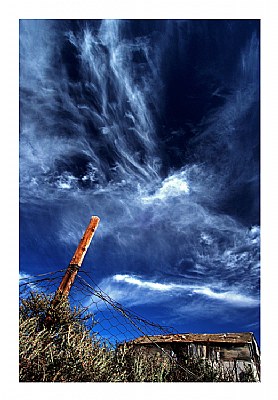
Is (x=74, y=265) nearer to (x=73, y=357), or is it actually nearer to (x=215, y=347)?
(x=73, y=357)

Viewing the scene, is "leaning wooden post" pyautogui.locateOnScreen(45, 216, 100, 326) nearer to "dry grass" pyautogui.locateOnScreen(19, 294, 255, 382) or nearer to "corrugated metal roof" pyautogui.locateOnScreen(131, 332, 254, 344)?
"dry grass" pyautogui.locateOnScreen(19, 294, 255, 382)

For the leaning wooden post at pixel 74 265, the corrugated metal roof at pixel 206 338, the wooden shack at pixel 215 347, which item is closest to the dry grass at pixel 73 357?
the leaning wooden post at pixel 74 265

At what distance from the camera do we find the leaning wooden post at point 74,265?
3.64 meters

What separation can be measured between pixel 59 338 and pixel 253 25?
3.93 metres

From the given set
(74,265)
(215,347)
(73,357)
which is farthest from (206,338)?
(73,357)

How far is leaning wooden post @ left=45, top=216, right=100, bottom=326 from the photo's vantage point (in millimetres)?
3638

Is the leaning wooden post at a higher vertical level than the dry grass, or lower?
higher

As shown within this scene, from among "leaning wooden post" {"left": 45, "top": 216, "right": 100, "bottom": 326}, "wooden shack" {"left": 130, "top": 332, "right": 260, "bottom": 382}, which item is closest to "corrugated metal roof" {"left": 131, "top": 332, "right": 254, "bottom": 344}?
"wooden shack" {"left": 130, "top": 332, "right": 260, "bottom": 382}

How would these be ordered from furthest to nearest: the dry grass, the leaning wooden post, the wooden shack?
the wooden shack, the leaning wooden post, the dry grass

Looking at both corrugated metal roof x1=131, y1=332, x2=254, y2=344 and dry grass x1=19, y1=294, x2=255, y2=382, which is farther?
corrugated metal roof x1=131, y1=332, x2=254, y2=344

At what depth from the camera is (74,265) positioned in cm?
388

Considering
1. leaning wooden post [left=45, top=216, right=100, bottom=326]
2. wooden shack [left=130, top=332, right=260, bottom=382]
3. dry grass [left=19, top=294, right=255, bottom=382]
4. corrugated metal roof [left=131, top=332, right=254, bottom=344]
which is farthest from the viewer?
corrugated metal roof [left=131, top=332, right=254, bottom=344]

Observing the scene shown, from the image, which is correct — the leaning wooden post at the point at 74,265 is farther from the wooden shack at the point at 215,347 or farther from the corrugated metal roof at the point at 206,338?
the corrugated metal roof at the point at 206,338
